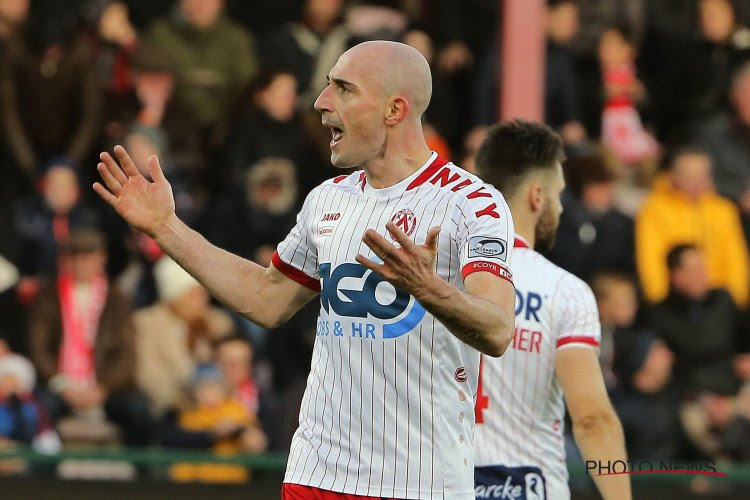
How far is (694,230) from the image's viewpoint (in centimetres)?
1177

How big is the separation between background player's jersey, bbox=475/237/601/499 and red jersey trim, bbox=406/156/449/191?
83 cm

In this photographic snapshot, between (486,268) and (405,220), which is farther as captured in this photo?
(405,220)

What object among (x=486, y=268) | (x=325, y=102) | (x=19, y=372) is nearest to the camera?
(x=486, y=268)

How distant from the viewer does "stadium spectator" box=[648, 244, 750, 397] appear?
1102 centimetres

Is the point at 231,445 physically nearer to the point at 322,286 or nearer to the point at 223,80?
the point at 223,80

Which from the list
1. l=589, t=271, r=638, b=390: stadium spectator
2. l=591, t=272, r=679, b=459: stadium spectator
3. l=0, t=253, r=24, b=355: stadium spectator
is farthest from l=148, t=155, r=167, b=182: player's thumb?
l=589, t=271, r=638, b=390: stadium spectator

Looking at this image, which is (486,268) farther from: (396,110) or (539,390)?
(539,390)

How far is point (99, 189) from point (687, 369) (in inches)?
268

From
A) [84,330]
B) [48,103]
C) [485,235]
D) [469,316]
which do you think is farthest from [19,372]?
[469,316]

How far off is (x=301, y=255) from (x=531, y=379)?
3.54ft

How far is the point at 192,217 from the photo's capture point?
444 inches

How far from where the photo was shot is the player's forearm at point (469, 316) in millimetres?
4496

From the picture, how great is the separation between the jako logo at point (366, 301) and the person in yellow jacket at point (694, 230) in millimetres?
6890

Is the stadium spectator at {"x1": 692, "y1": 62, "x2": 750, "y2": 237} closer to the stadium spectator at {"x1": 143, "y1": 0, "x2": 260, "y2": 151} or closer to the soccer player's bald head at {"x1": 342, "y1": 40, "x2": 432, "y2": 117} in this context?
the stadium spectator at {"x1": 143, "y1": 0, "x2": 260, "y2": 151}
